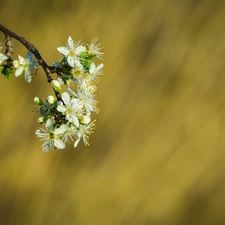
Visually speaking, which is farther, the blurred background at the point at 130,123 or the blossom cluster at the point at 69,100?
the blurred background at the point at 130,123

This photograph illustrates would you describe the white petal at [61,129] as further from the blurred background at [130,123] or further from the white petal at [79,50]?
the blurred background at [130,123]

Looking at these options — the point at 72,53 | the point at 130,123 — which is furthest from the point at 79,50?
the point at 130,123

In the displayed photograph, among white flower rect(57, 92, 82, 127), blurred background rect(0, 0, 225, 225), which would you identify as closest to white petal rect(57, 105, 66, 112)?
white flower rect(57, 92, 82, 127)

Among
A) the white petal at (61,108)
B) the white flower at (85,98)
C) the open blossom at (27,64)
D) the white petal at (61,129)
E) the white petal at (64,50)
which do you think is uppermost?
the white petal at (64,50)

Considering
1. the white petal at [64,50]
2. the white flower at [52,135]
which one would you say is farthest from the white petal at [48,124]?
the white petal at [64,50]

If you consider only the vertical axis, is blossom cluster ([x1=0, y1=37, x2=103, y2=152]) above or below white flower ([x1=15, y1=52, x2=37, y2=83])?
below

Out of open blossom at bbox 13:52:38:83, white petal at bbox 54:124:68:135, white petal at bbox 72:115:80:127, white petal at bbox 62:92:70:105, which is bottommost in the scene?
white petal at bbox 54:124:68:135

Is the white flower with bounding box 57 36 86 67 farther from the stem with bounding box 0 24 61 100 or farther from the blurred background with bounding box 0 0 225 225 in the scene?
the blurred background with bounding box 0 0 225 225

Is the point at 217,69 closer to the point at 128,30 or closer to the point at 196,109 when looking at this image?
the point at 196,109
